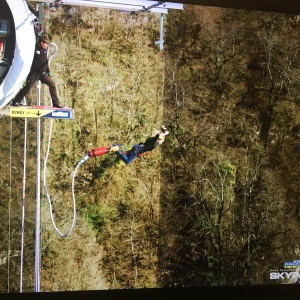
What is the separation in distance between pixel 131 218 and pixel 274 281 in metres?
0.79

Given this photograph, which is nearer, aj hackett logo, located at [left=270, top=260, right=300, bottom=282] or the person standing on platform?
the person standing on platform

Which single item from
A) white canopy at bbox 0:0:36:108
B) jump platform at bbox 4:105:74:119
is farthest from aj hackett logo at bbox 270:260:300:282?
white canopy at bbox 0:0:36:108

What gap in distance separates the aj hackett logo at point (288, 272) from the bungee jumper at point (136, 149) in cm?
86

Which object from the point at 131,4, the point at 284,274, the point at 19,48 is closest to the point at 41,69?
the point at 19,48

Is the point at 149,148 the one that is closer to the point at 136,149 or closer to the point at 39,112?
the point at 136,149

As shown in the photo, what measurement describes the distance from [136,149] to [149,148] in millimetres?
62

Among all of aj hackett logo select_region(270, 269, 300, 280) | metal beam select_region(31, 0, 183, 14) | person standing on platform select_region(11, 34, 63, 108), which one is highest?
metal beam select_region(31, 0, 183, 14)

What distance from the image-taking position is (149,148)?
2645 mm

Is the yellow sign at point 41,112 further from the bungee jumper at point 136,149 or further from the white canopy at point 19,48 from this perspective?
the bungee jumper at point 136,149

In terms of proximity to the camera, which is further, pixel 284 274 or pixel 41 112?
pixel 284 274

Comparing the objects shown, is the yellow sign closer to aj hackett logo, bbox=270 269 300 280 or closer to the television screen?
the television screen

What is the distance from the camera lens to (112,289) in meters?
2.60

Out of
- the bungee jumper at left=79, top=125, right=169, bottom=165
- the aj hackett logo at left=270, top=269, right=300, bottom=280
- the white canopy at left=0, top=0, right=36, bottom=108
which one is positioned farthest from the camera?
the aj hackett logo at left=270, top=269, right=300, bottom=280

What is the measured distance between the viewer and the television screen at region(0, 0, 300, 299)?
2506 millimetres
